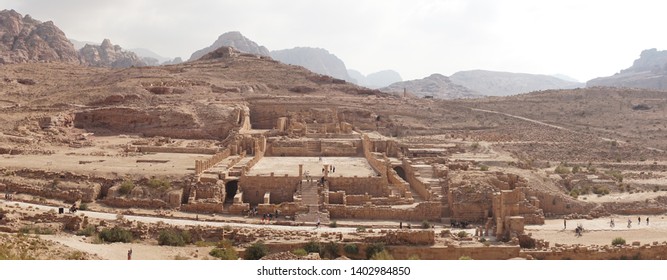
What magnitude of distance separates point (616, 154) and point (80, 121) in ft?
146

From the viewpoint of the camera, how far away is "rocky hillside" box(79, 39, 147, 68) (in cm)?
11674

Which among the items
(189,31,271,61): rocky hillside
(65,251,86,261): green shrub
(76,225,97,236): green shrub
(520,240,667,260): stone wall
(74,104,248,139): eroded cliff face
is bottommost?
(520,240,667,260): stone wall

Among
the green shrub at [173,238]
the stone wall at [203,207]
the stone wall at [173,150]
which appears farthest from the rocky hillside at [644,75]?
the green shrub at [173,238]

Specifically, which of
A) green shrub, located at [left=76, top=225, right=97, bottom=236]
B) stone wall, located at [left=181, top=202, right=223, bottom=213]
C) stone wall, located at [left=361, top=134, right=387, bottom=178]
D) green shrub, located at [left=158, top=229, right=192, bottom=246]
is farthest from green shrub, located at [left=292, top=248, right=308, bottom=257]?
stone wall, located at [left=361, top=134, right=387, bottom=178]

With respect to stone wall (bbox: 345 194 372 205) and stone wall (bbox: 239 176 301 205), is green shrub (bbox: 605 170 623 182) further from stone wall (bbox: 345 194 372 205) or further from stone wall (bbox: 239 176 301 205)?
stone wall (bbox: 239 176 301 205)

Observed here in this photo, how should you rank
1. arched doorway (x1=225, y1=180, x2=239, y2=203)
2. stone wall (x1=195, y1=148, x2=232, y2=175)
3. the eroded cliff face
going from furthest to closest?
the eroded cliff face < stone wall (x1=195, y1=148, x2=232, y2=175) < arched doorway (x1=225, y1=180, x2=239, y2=203)

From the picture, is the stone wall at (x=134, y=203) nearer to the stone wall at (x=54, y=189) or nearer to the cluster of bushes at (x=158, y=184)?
the stone wall at (x=54, y=189)

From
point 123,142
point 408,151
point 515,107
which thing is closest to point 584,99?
point 515,107

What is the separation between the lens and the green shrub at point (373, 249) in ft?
53.4

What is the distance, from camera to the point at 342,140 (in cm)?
4412

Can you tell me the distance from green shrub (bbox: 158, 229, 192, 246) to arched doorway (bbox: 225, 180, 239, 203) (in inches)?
405

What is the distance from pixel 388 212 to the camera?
2498 centimetres

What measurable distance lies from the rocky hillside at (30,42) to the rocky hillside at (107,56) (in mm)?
14604

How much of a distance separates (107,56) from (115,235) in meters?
116
